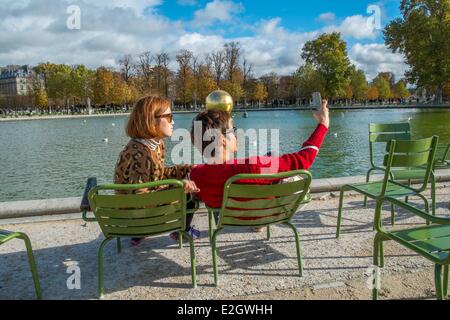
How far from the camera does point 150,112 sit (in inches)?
141

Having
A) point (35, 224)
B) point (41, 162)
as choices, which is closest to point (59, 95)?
point (41, 162)

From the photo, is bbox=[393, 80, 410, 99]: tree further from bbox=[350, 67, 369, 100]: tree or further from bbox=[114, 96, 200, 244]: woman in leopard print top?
bbox=[114, 96, 200, 244]: woman in leopard print top

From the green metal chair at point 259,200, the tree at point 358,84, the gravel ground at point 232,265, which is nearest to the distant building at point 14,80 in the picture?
the tree at point 358,84

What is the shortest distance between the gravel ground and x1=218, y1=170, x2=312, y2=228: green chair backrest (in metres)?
0.50

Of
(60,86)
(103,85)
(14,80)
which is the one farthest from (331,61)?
(14,80)

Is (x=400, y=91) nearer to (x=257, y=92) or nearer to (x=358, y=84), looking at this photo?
(x=358, y=84)

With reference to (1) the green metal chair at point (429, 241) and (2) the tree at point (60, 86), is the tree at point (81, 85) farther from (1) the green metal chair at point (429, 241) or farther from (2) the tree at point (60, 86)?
(1) the green metal chair at point (429, 241)

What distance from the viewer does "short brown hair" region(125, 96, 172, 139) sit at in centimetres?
357

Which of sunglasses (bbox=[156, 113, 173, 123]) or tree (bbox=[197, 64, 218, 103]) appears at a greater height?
tree (bbox=[197, 64, 218, 103])

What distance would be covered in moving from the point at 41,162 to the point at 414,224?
13.7m

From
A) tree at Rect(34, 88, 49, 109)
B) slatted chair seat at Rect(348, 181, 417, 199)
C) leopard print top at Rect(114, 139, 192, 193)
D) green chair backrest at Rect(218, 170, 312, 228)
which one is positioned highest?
tree at Rect(34, 88, 49, 109)

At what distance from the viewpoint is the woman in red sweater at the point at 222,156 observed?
3131 millimetres

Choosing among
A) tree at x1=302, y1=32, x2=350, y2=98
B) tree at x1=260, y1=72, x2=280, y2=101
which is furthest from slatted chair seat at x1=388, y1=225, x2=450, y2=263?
tree at x1=260, y1=72, x2=280, y2=101
